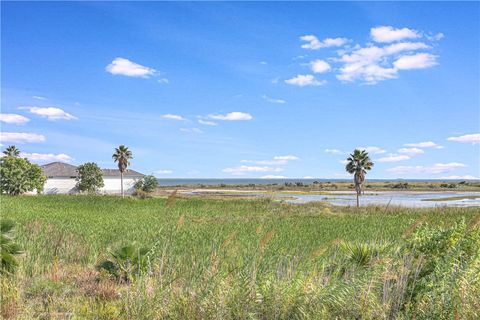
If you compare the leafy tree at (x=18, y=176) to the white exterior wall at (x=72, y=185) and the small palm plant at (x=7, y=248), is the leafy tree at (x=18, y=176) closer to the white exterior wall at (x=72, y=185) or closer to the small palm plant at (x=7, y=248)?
the white exterior wall at (x=72, y=185)

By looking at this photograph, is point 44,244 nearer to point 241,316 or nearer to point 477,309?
point 241,316

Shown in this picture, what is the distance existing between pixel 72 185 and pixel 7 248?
77.3 metres

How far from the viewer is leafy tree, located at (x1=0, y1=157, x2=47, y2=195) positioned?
59406 millimetres

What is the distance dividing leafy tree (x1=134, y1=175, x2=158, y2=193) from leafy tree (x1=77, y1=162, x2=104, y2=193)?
791cm

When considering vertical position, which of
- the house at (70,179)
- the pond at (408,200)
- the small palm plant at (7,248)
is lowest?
the pond at (408,200)

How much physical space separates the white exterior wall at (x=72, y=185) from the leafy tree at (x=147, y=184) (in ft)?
12.2

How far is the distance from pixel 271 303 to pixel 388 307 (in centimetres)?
142

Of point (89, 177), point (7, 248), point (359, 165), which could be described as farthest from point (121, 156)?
point (7, 248)

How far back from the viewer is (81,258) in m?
12.2

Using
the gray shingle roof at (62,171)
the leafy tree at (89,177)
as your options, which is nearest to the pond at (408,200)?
the leafy tree at (89,177)

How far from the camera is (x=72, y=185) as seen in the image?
7969 cm

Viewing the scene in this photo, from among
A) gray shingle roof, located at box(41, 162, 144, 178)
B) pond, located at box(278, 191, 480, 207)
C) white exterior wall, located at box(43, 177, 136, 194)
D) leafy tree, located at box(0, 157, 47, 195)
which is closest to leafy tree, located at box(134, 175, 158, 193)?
white exterior wall, located at box(43, 177, 136, 194)

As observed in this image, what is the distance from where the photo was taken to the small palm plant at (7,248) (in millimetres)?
7262

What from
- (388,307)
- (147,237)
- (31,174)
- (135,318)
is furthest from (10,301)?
(31,174)
